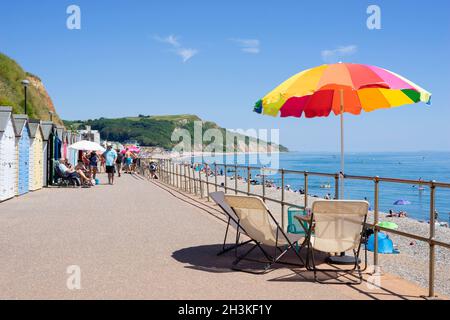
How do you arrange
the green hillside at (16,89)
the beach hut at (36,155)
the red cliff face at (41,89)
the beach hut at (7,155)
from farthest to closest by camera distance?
1. the red cliff face at (41,89)
2. the green hillside at (16,89)
3. the beach hut at (36,155)
4. the beach hut at (7,155)

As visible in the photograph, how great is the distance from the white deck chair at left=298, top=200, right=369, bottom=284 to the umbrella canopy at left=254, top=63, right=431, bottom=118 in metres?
1.32

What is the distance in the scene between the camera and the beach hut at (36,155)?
1861 cm

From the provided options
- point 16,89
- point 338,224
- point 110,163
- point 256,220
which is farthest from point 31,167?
point 16,89

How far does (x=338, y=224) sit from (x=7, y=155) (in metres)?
11.7

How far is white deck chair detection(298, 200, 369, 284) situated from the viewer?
549 centimetres

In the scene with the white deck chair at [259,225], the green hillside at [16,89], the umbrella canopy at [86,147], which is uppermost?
the green hillside at [16,89]

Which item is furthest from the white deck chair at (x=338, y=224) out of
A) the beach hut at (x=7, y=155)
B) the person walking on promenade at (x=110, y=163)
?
the person walking on promenade at (x=110, y=163)

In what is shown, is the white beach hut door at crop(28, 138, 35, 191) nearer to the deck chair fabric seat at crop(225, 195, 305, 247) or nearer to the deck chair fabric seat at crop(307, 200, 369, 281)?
the deck chair fabric seat at crop(225, 195, 305, 247)

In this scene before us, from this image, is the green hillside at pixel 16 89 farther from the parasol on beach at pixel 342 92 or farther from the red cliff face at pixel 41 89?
the parasol on beach at pixel 342 92

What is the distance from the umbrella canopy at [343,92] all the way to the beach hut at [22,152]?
10.9 meters

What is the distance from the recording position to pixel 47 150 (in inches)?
850

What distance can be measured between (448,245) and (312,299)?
1.26 m

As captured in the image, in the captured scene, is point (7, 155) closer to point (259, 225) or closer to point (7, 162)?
point (7, 162)

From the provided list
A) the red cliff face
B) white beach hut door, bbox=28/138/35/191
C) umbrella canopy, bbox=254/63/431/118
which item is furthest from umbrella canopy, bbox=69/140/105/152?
the red cliff face
